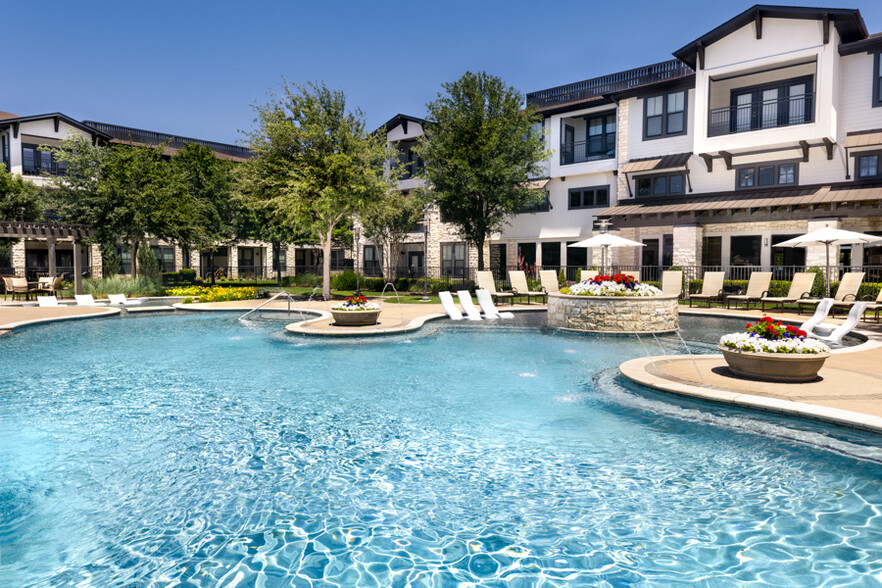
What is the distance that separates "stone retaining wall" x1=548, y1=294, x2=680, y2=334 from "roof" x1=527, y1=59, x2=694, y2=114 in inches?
660

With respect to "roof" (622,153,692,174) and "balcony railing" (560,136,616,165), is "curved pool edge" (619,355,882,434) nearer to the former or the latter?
"roof" (622,153,692,174)

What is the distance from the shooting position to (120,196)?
2933 centimetres

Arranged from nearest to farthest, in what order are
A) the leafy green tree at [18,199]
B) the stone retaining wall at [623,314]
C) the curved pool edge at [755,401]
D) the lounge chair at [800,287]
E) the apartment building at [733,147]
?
1. the curved pool edge at [755,401]
2. the stone retaining wall at [623,314]
3. the lounge chair at [800,287]
4. the apartment building at [733,147]
5. the leafy green tree at [18,199]

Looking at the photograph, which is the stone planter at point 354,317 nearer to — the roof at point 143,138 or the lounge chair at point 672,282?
the lounge chair at point 672,282

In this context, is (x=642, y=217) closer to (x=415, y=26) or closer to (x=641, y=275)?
(x=641, y=275)

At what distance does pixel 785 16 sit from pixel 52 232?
34.5 m

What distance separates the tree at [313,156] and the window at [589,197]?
1186 cm

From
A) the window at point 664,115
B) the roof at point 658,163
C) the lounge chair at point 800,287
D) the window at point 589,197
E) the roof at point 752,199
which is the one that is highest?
→ the window at point 664,115

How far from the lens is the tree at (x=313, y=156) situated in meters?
23.5

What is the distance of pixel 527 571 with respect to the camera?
3873mm

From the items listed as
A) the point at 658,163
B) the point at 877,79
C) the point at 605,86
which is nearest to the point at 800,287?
the point at 877,79

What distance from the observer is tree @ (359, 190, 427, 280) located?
31906 millimetres

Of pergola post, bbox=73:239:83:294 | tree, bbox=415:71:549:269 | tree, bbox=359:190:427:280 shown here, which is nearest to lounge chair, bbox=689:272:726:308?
tree, bbox=415:71:549:269

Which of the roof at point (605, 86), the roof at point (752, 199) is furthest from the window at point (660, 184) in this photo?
the roof at point (605, 86)
